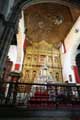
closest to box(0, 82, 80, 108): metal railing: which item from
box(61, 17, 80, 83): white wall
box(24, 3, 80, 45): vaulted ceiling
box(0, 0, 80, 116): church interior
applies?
box(0, 0, 80, 116): church interior

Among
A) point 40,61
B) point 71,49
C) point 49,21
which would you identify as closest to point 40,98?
point 71,49

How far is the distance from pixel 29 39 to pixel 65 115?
10.0 metres

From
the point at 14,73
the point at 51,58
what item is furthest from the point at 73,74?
the point at 14,73

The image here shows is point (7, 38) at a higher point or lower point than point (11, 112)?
higher

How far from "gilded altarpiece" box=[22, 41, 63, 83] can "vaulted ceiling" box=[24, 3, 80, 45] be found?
2.63 ft

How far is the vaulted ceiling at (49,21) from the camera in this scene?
362 inches

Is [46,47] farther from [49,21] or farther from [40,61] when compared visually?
[49,21]

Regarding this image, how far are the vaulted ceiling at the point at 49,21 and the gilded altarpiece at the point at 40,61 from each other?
80 centimetres

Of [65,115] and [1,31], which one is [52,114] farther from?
[1,31]

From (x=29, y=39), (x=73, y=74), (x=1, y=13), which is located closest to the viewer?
(x=1, y=13)

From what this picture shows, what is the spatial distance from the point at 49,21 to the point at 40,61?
3830mm

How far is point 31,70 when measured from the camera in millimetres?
11930

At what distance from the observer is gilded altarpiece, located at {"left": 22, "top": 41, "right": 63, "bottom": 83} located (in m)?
11.7

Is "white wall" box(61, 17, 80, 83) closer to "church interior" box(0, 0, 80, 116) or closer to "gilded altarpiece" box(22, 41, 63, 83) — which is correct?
"church interior" box(0, 0, 80, 116)
